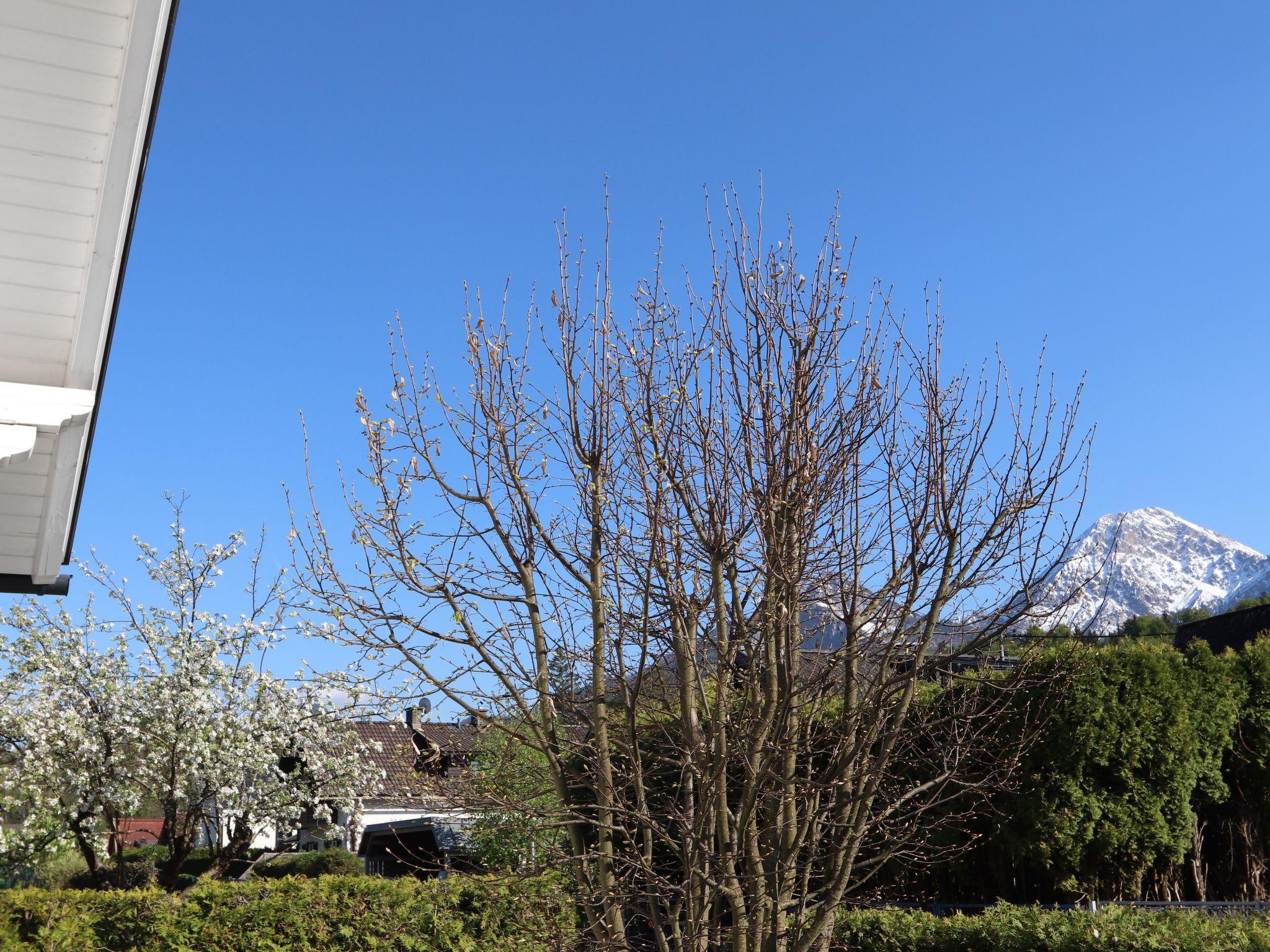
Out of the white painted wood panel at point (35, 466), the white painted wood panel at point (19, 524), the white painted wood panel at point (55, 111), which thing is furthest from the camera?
the white painted wood panel at point (19, 524)

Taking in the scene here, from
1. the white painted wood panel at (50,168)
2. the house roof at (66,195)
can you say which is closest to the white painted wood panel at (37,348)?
the house roof at (66,195)

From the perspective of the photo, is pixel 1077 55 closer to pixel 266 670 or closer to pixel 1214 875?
pixel 1214 875

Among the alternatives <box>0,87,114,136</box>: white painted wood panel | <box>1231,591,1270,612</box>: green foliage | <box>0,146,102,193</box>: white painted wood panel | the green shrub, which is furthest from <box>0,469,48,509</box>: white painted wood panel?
the green shrub

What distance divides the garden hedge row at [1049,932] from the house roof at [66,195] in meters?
4.59

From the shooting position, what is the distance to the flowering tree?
1220cm

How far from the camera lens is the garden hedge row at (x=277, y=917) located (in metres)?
7.50

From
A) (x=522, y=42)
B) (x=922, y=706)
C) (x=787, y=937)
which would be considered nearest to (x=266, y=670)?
(x=922, y=706)

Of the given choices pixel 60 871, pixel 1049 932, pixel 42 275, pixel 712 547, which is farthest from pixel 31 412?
pixel 60 871

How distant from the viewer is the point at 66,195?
262 centimetres

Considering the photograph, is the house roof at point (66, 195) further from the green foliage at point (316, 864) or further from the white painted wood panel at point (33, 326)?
the green foliage at point (316, 864)

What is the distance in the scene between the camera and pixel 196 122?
541cm

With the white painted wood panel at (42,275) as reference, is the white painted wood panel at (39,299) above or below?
below

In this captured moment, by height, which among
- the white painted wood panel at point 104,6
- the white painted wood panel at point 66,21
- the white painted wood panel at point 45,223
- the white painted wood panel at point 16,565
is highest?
the white painted wood panel at point 104,6

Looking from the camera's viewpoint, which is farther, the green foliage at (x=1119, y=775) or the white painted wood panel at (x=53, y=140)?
the green foliage at (x=1119, y=775)
